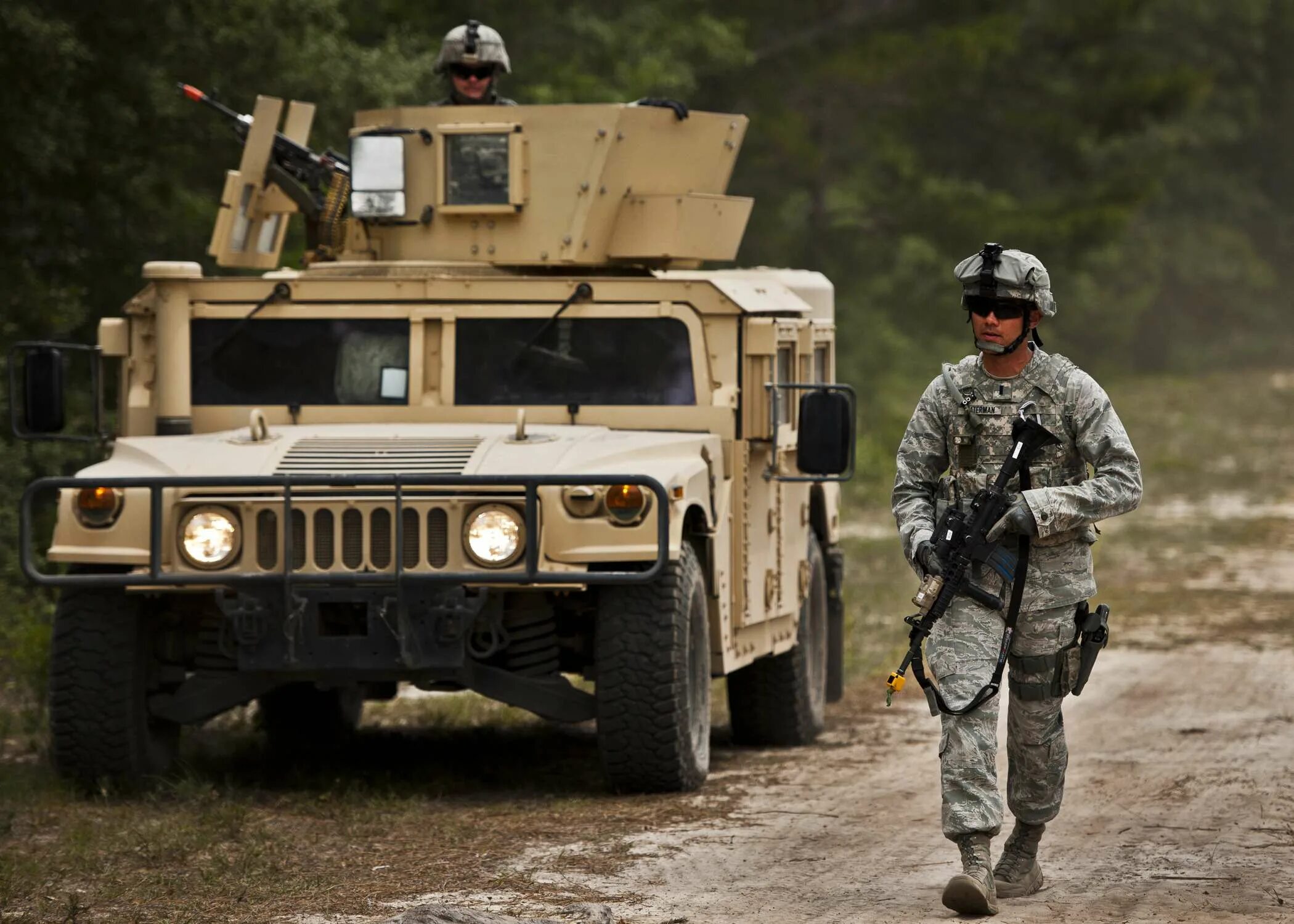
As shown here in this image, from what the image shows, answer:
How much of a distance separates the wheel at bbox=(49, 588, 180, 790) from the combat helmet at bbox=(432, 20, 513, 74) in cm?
323

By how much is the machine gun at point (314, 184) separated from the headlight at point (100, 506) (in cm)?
240

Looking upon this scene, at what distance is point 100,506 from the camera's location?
27.4ft

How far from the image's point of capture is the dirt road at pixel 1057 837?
6.55 meters

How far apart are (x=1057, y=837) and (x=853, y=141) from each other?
2577cm

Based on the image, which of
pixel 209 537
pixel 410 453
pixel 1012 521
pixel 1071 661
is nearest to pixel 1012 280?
pixel 1012 521

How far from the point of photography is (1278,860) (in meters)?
7.18

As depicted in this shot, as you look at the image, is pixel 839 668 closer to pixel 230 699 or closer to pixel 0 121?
pixel 230 699

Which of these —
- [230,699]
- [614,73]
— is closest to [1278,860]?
[230,699]

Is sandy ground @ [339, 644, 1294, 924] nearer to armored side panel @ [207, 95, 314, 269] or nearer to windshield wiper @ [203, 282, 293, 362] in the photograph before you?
windshield wiper @ [203, 282, 293, 362]

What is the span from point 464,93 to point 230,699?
11.1ft

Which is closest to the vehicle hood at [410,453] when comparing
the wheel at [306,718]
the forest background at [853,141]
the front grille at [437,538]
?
the front grille at [437,538]

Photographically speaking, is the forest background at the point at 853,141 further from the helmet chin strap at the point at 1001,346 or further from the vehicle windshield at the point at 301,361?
the helmet chin strap at the point at 1001,346

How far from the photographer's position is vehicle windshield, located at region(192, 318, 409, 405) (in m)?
9.38

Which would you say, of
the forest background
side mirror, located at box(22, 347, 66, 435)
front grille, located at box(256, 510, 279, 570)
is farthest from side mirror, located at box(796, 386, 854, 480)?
the forest background
